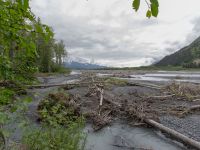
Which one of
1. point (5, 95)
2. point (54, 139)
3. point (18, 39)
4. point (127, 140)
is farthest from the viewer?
point (127, 140)

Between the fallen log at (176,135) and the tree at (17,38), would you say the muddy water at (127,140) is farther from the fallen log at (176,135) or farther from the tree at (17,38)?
the tree at (17,38)

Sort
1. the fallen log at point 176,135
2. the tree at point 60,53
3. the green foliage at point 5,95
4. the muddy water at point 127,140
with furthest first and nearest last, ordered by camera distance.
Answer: the tree at point 60,53 → the muddy water at point 127,140 → the fallen log at point 176,135 → the green foliage at point 5,95

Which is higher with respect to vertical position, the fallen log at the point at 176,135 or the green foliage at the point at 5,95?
the green foliage at the point at 5,95

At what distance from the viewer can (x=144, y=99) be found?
1884 cm

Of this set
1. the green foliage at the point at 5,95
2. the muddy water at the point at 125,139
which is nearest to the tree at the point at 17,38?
the green foliage at the point at 5,95

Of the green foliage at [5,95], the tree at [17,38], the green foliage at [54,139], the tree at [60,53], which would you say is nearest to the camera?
the tree at [17,38]

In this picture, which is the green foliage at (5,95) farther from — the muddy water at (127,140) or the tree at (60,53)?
the tree at (60,53)

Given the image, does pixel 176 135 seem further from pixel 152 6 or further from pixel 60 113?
pixel 152 6

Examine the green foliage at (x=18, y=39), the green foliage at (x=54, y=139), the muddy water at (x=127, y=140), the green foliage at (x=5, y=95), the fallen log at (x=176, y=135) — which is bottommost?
the muddy water at (x=127, y=140)

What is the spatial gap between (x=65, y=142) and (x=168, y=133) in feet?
20.8

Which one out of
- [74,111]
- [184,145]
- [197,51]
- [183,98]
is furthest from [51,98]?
[197,51]

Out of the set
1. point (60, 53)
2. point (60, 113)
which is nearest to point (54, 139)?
point (60, 113)

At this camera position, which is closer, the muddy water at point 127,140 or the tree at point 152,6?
the tree at point 152,6

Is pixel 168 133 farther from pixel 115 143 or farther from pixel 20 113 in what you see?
pixel 20 113
